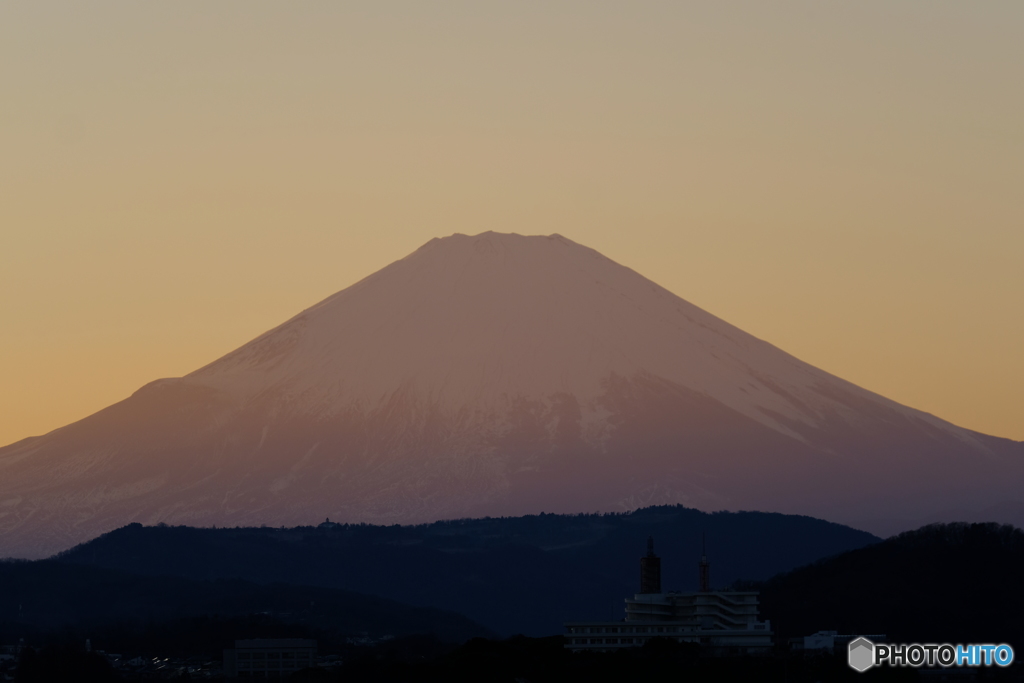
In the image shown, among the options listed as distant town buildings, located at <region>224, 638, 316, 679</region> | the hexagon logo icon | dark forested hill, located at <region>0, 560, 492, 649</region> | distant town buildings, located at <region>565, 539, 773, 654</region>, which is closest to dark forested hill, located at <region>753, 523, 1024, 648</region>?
distant town buildings, located at <region>565, 539, 773, 654</region>

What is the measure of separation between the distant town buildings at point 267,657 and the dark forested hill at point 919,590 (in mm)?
26514

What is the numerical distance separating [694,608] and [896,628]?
803 inches

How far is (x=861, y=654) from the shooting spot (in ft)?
294

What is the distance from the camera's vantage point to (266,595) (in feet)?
614

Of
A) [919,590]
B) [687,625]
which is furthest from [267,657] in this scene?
[919,590]

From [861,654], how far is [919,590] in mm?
38789

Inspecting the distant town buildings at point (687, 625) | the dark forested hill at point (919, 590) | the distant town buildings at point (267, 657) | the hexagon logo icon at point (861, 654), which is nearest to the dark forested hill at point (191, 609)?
the distant town buildings at point (267, 657)

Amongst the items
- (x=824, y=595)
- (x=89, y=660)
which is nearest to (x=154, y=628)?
(x=89, y=660)

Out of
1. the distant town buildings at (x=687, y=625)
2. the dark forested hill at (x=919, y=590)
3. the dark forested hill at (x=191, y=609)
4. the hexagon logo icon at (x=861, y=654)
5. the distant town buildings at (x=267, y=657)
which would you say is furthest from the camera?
the dark forested hill at (x=191, y=609)

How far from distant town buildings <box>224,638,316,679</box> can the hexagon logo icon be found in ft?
141

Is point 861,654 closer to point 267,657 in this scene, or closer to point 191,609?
point 267,657

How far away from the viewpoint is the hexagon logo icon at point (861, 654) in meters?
87.6

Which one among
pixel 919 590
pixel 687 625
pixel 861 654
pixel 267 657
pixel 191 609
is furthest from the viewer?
pixel 191 609

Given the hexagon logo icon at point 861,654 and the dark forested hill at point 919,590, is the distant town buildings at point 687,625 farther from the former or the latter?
the dark forested hill at point 919,590
